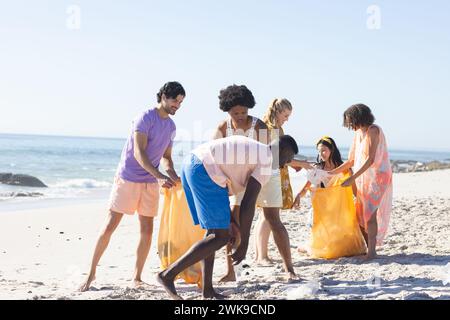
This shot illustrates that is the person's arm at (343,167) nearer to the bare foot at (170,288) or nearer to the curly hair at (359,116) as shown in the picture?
the curly hair at (359,116)

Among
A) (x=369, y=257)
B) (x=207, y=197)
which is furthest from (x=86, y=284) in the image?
(x=369, y=257)

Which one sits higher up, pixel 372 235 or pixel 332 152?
pixel 332 152

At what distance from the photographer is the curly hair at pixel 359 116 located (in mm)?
5586

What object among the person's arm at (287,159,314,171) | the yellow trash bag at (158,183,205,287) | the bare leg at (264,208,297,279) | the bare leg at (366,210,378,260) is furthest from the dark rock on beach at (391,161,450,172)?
the yellow trash bag at (158,183,205,287)

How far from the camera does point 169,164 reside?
495cm

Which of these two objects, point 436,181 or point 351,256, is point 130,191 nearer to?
point 351,256

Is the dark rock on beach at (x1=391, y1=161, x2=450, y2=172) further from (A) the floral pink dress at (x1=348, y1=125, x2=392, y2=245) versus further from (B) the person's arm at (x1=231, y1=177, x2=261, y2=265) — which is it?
(B) the person's arm at (x1=231, y1=177, x2=261, y2=265)

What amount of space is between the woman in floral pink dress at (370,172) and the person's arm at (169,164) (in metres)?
1.73

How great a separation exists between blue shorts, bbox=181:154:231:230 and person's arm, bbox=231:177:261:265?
0.35ft

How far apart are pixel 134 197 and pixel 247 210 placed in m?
1.12

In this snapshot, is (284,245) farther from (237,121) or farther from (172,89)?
(172,89)

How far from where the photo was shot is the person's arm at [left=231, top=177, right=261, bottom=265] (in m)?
4.02

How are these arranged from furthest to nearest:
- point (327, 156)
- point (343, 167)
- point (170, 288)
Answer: point (327, 156), point (343, 167), point (170, 288)

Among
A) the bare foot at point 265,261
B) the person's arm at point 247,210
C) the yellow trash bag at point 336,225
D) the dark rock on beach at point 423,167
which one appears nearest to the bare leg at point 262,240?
the bare foot at point 265,261
